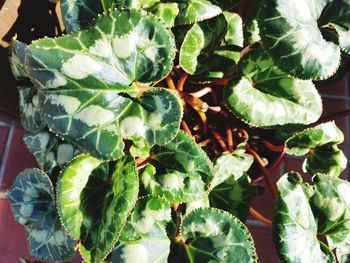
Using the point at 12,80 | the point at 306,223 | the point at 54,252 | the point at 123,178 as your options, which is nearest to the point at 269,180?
the point at 306,223

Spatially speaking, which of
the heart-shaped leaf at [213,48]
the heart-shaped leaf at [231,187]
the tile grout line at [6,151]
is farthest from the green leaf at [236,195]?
the tile grout line at [6,151]

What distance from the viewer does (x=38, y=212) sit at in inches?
36.9

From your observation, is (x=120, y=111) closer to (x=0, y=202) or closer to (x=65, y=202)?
(x=65, y=202)

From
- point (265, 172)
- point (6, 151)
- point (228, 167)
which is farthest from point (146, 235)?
point (6, 151)

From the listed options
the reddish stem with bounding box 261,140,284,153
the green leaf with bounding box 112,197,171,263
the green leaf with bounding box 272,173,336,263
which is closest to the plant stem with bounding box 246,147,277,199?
the reddish stem with bounding box 261,140,284,153

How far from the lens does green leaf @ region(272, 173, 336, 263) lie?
757 millimetres

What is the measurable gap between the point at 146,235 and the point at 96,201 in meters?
0.13

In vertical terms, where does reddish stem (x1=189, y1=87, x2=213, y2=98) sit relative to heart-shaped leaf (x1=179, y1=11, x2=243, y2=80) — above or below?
below

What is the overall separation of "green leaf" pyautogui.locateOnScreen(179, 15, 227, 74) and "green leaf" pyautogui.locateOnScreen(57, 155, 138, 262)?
0.21 m

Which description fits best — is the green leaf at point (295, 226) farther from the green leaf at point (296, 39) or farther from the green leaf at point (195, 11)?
the green leaf at point (195, 11)

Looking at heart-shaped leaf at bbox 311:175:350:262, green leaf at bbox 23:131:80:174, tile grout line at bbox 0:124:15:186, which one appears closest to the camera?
heart-shaped leaf at bbox 311:175:350:262

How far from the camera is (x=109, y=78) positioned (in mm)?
746

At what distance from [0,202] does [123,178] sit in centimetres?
56

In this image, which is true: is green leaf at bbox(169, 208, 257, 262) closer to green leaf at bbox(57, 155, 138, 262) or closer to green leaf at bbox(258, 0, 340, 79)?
green leaf at bbox(57, 155, 138, 262)
